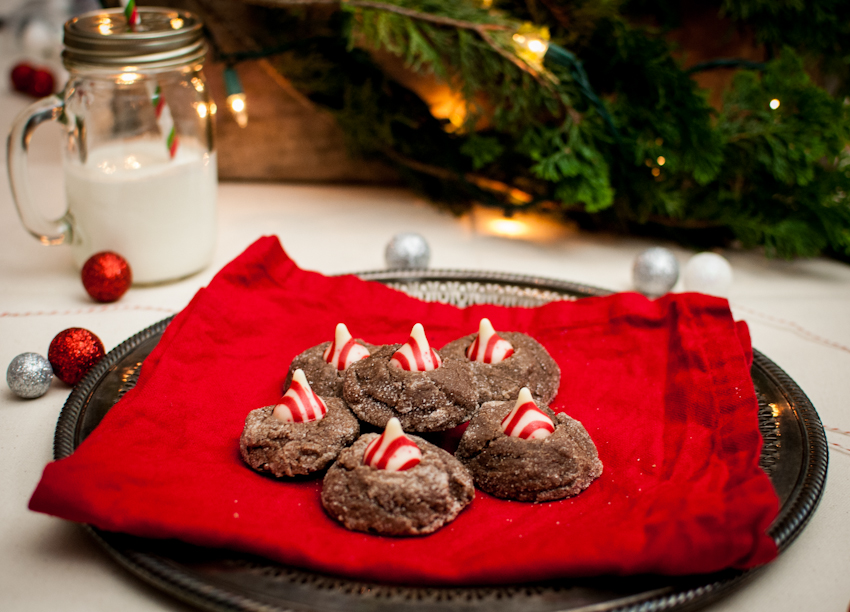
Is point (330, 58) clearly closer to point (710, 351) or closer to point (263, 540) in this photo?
point (710, 351)

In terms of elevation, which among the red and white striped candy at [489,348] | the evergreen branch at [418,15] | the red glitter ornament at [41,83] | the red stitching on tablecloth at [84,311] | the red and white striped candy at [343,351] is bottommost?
the red stitching on tablecloth at [84,311]

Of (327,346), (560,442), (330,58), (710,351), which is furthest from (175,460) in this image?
(330,58)

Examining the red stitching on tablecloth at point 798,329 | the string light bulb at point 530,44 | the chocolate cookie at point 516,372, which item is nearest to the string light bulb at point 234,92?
the string light bulb at point 530,44

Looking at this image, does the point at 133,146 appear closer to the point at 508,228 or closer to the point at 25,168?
the point at 25,168

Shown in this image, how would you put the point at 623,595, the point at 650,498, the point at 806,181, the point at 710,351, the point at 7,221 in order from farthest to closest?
the point at 7,221, the point at 806,181, the point at 710,351, the point at 650,498, the point at 623,595

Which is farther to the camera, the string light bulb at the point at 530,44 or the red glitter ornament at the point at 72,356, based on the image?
the string light bulb at the point at 530,44

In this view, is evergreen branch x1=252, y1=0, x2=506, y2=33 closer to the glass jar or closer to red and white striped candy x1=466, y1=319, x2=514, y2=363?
the glass jar

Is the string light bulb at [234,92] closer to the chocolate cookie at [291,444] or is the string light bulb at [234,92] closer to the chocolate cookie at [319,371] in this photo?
the chocolate cookie at [319,371]
